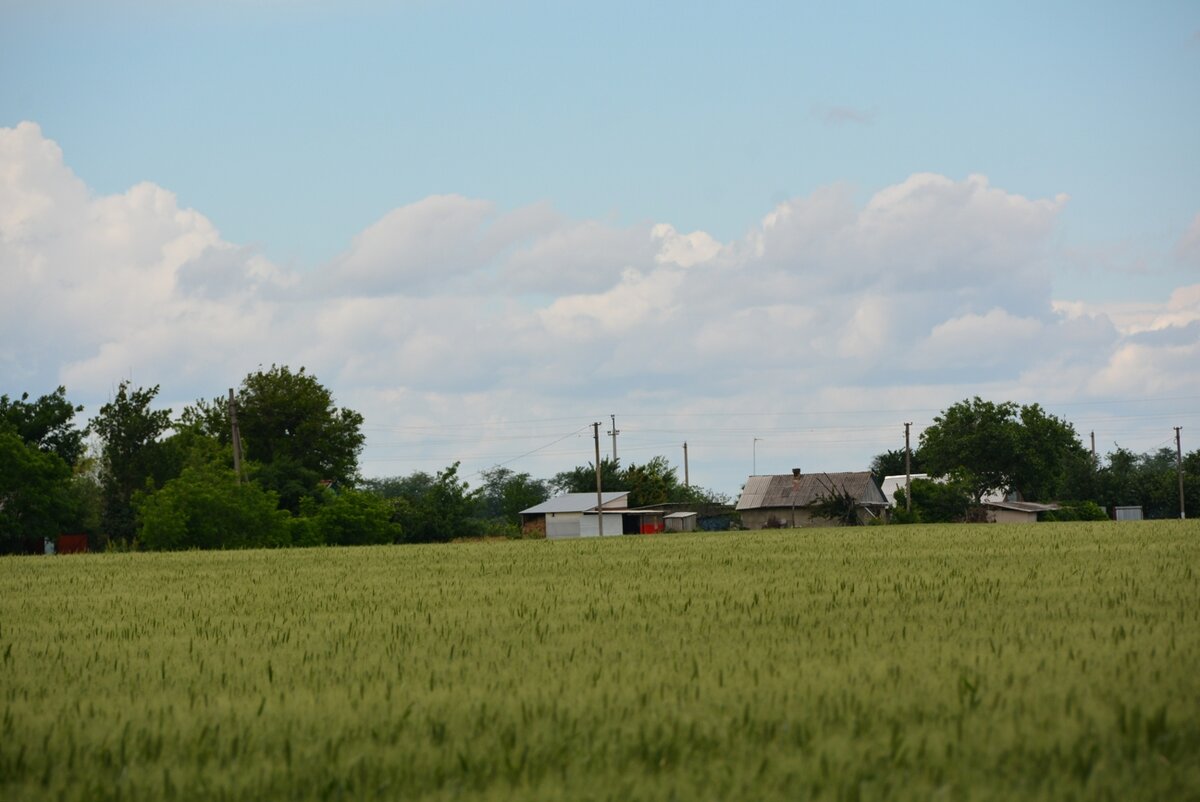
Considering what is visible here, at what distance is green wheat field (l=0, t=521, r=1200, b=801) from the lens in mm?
6422

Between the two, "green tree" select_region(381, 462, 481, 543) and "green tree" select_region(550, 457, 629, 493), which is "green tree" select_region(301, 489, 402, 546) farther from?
"green tree" select_region(550, 457, 629, 493)

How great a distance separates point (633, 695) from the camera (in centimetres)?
845

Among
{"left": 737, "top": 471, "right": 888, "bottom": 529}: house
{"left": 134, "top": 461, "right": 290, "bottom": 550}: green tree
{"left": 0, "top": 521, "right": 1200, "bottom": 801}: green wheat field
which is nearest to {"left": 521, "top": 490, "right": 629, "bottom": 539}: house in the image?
{"left": 737, "top": 471, "right": 888, "bottom": 529}: house

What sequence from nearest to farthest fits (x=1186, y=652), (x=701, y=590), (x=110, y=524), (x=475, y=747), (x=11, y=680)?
1. (x=475, y=747)
2. (x=1186, y=652)
3. (x=11, y=680)
4. (x=701, y=590)
5. (x=110, y=524)

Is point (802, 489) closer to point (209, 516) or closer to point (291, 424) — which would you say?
point (291, 424)

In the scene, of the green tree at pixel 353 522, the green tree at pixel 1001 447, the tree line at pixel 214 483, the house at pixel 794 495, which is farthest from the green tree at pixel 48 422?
the green tree at pixel 1001 447

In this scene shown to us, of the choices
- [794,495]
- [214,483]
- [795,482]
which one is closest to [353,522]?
[214,483]

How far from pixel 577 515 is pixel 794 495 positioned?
20.9 metres

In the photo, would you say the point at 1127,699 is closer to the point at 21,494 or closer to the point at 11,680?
the point at 11,680

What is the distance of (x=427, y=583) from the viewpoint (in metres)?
21.5

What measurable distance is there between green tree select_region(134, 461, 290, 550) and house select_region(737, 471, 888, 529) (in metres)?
58.7

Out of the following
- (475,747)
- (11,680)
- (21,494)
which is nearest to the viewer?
(475,747)

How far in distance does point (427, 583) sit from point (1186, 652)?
46.0 feet

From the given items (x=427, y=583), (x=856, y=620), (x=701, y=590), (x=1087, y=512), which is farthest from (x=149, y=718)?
(x=1087, y=512)
